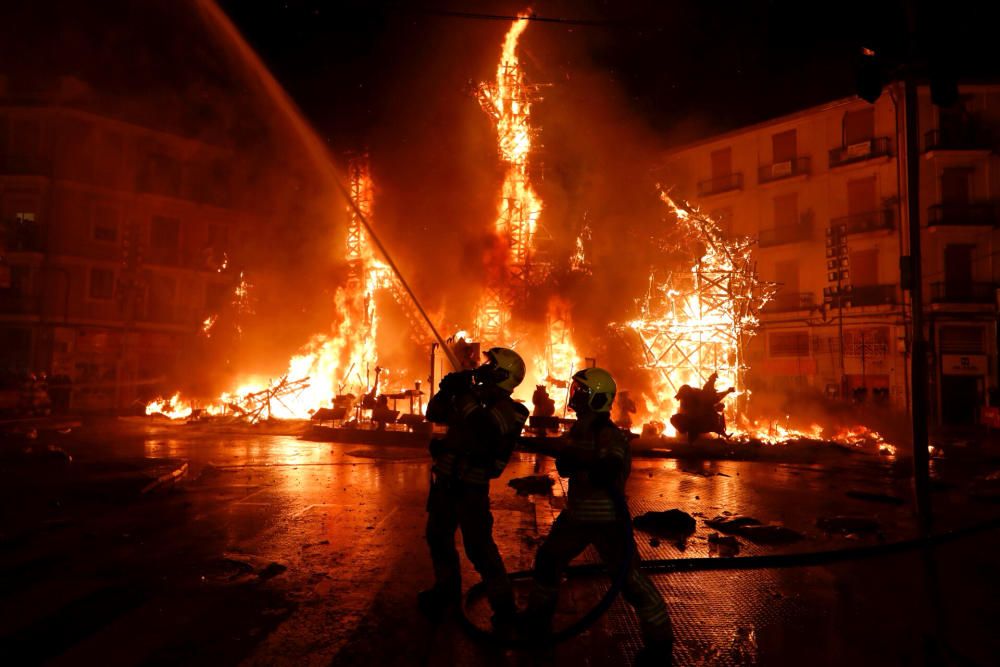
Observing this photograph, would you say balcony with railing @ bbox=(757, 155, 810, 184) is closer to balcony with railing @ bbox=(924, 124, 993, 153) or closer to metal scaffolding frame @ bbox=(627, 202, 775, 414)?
balcony with railing @ bbox=(924, 124, 993, 153)

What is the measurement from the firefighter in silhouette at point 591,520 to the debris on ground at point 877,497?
763cm

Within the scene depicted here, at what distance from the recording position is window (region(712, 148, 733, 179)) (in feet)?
118

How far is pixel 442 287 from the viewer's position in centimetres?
2466

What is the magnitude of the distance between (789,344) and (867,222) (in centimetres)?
711

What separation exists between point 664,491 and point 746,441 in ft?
22.9

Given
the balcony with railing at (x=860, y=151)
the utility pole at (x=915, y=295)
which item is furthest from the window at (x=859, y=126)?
Answer: the utility pole at (x=915, y=295)

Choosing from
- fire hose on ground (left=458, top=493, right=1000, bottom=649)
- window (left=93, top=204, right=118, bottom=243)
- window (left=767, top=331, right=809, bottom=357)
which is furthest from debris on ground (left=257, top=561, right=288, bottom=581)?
window (left=93, top=204, right=118, bottom=243)

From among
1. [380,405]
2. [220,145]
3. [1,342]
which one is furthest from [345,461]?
[220,145]

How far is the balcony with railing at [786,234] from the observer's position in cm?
3284

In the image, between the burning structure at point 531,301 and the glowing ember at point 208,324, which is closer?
the burning structure at point 531,301

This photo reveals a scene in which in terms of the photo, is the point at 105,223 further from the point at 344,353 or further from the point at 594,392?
the point at 594,392

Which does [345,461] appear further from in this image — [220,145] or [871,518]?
[220,145]

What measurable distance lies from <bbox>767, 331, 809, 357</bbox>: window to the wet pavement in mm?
22895

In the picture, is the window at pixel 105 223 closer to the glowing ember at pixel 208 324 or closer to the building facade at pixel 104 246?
the building facade at pixel 104 246
